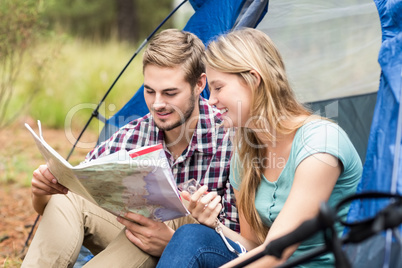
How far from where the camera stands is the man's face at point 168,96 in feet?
6.28

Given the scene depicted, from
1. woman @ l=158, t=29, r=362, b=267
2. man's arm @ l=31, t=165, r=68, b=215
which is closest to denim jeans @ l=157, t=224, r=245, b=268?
woman @ l=158, t=29, r=362, b=267

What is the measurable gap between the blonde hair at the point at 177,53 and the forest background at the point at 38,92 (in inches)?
43.7

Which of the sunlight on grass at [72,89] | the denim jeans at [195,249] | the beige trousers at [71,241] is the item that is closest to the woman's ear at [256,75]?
the denim jeans at [195,249]

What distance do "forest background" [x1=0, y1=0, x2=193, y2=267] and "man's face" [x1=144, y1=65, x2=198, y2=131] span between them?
981mm

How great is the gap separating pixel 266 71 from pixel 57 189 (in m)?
0.79

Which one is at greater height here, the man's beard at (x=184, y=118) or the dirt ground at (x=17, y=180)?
the man's beard at (x=184, y=118)

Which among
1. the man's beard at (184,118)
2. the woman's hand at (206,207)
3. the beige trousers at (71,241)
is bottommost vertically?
the beige trousers at (71,241)

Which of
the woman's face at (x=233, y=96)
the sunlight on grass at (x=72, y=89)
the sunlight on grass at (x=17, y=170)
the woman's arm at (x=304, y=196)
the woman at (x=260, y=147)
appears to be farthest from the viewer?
the sunlight on grass at (x=72, y=89)

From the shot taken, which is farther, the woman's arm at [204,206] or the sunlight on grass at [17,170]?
the sunlight on grass at [17,170]

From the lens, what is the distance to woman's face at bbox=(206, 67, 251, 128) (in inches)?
60.9

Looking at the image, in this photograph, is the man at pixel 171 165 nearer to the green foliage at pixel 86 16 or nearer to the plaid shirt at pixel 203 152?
the plaid shirt at pixel 203 152

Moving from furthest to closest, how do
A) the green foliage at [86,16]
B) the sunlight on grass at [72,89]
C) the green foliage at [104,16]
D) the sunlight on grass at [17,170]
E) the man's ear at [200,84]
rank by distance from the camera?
the green foliage at [104,16] < the green foliage at [86,16] < the sunlight on grass at [72,89] < the sunlight on grass at [17,170] < the man's ear at [200,84]

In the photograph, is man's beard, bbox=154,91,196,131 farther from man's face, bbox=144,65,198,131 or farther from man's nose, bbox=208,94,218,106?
man's nose, bbox=208,94,218,106

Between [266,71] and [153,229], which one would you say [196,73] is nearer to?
[266,71]
